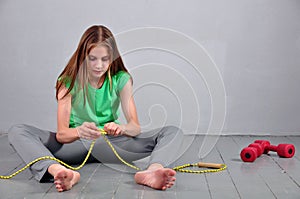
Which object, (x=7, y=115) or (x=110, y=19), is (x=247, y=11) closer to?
(x=110, y=19)

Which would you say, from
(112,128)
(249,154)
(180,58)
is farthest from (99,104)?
(180,58)

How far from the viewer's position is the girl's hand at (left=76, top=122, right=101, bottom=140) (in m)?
1.87

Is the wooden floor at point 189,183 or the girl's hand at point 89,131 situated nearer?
the wooden floor at point 189,183

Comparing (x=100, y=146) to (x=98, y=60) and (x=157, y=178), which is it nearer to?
(x=98, y=60)

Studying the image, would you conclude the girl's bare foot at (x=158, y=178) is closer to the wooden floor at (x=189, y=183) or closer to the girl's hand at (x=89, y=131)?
the wooden floor at (x=189, y=183)

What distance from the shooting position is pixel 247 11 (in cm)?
313

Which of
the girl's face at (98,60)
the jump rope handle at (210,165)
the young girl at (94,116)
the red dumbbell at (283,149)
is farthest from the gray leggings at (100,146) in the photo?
the red dumbbell at (283,149)

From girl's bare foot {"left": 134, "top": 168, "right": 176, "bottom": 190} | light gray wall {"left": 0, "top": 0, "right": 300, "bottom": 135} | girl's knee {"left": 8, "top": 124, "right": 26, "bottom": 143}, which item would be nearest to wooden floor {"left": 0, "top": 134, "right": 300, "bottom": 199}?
girl's bare foot {"left": 134, "top": 168, "right": 176, "bottom": 190}

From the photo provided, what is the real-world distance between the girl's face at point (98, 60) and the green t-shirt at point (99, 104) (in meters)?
0.10

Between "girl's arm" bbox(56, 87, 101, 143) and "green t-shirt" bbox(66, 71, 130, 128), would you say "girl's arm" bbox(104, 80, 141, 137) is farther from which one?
"girl's arm" bbox(56, 87, 101, 143)

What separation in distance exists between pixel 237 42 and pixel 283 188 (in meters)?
1.54

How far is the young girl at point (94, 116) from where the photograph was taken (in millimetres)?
1934

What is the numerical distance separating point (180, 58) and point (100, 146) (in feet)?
3.99

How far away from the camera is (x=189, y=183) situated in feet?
6.00
